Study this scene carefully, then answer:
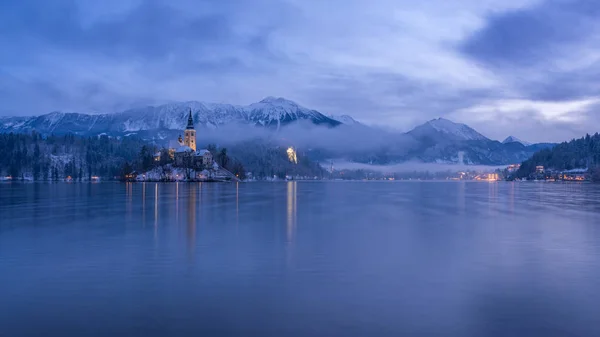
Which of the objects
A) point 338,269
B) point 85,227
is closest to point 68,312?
point 338,269

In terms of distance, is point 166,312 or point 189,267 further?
point 189,267

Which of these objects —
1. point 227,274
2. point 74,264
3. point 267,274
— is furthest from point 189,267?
point 74,264

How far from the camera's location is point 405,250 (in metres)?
25.4

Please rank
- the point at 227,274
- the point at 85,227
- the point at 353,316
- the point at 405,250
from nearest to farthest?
the point at 353,316 < the point at 227,274 < the point at 405,250 < the point at 85,227

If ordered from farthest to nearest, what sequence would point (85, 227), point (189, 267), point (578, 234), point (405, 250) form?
point (85, 227) < point (578, 234) < point (405, 250) < point (189, 267)

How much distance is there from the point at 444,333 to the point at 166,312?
26.7 ft

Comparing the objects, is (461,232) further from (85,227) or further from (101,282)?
(85,227)

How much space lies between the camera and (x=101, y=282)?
17297 millimetres

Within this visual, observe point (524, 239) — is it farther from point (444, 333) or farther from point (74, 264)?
point (74, 264)

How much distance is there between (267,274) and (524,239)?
19949 mm

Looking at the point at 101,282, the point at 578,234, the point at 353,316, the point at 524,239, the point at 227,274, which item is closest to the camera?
the point at 353,316

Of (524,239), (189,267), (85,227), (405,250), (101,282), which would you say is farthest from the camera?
(85,227)

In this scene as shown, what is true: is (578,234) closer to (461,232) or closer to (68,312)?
(461,232)

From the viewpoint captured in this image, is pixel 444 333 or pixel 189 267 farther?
pixel 189 267
